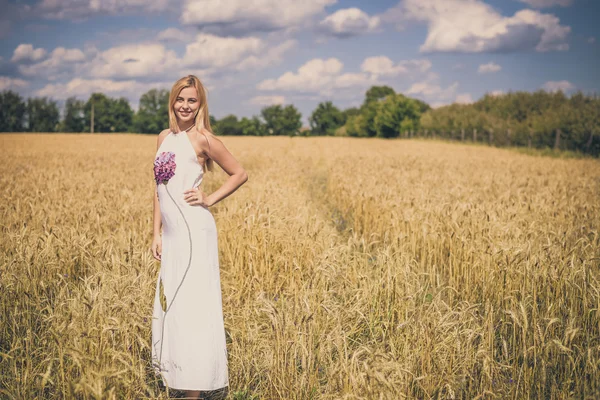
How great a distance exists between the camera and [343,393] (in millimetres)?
2250

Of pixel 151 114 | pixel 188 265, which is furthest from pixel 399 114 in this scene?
pixel 188 265

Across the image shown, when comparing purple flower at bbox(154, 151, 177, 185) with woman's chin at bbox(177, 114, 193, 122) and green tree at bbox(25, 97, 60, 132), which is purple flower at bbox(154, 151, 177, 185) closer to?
woman's chin at bbox(177, 114, 193, 122)

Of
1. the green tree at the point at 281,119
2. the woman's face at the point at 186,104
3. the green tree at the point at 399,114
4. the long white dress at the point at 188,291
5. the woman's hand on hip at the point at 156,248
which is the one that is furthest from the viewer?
the green tree at the point at 281,119

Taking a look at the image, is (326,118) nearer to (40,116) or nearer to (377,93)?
(377,93)

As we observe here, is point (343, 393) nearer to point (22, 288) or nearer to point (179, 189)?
point (179, 189)

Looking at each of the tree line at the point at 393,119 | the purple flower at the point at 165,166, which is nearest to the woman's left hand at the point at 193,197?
the purple flower at the point at 165,166

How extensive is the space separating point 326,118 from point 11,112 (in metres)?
71.1

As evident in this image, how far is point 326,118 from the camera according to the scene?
10869 cm

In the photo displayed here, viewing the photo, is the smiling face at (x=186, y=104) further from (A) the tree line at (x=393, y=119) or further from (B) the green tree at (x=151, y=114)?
(B) the green tree at (x=151, y=114)

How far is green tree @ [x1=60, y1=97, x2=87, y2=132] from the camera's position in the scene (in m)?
81.2

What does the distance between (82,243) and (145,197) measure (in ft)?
11.7

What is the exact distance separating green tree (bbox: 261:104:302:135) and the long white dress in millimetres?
99555

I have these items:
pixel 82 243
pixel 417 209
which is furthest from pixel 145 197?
pixel 417 209

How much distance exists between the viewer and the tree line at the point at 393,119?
32344mm
